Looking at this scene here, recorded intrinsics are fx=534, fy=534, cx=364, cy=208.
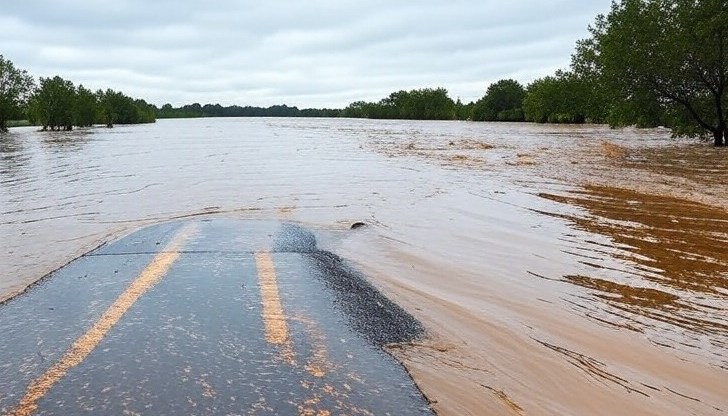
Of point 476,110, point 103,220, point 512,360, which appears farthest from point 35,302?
point 476,110

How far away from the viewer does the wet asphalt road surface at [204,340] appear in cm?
275

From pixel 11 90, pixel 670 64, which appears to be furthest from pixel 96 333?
pixel 11 90

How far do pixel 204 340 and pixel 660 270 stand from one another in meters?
4.74

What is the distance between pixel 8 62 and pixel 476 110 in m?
97.6

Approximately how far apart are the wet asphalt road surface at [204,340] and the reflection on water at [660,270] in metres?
1.99

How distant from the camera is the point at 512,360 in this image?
3.55 metres

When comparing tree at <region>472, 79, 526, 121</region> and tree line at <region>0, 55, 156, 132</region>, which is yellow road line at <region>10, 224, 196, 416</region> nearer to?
tree line at <region>0, 55, 156, 132</region>

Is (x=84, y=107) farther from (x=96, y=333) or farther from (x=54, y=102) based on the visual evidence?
(x=96, y=333)

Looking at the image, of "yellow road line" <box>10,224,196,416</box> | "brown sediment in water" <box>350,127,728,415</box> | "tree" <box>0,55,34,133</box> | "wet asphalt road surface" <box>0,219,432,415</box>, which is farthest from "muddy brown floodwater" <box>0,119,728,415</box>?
"tree" <box>0,55,34,133</box>

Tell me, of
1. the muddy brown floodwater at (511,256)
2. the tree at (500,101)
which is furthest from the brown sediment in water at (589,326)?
the tree at (500,101)

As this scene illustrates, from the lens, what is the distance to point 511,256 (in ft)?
21.1

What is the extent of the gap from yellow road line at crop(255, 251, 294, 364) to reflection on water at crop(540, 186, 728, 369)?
2.55 metres

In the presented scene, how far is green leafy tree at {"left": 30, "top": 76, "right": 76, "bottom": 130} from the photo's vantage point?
7562cm

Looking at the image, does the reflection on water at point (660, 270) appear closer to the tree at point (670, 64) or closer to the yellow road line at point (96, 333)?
the yellow road line at point (96, 333)
